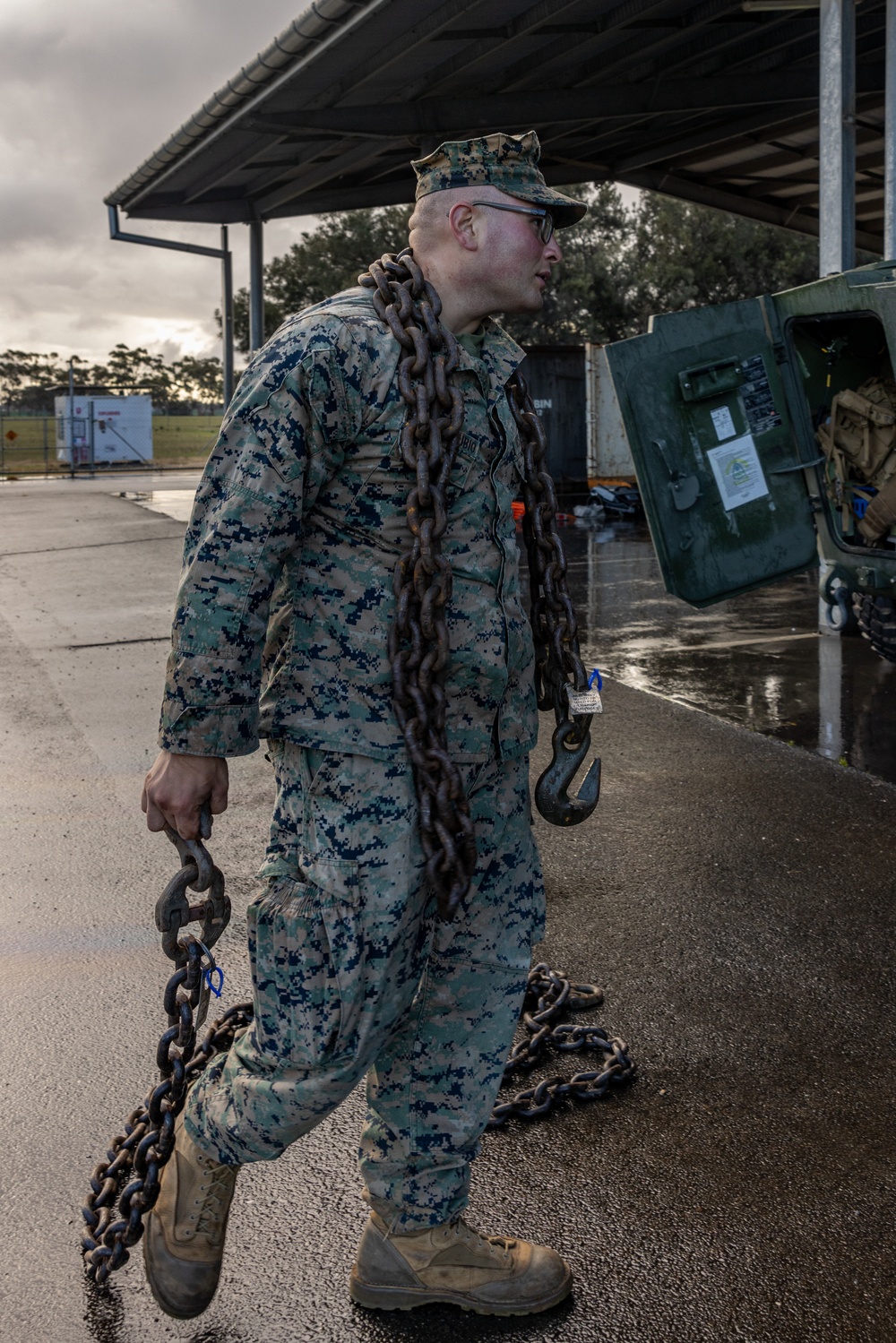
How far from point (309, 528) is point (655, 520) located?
4352 millimetres

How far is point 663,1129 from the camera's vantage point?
9.72 feet

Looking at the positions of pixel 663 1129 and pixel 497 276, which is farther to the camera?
pixel 663 1129

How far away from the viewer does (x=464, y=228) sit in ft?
7.77

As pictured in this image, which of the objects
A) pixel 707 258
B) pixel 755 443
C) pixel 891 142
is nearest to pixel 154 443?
pixel 707 258

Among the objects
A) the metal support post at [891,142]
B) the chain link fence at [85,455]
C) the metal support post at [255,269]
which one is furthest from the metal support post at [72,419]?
the metal support post at [891,142]

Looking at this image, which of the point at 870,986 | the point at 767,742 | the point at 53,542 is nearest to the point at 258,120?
the point at 53,542

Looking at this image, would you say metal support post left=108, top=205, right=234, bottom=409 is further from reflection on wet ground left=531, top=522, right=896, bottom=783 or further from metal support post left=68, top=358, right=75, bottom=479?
metal support post left=68, top=358, right=75, bottom=479

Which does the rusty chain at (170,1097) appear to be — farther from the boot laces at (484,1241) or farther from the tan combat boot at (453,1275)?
the boot laces at (484,1241)

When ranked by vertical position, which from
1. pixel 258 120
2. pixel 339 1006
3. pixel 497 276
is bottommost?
pixel 339 1006

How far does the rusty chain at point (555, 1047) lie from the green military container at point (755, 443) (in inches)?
130

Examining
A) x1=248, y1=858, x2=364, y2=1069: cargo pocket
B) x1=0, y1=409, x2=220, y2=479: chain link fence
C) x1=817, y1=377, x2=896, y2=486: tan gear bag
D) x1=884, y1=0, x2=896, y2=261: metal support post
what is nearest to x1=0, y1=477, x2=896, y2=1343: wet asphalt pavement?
x1=248, y1=858, x2=364, y2=1069: cargo pocket

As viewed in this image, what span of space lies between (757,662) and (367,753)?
20.6 ft

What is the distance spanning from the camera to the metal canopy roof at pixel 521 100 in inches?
408

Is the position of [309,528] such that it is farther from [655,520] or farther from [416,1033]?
[655,520]
